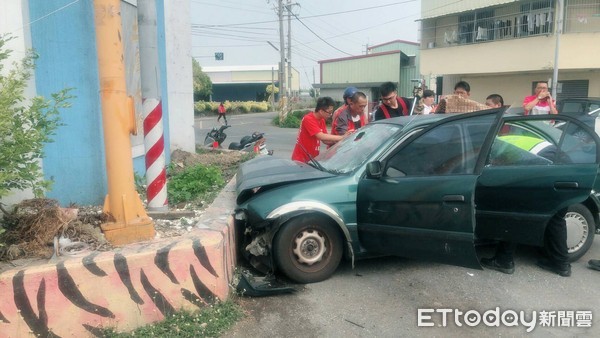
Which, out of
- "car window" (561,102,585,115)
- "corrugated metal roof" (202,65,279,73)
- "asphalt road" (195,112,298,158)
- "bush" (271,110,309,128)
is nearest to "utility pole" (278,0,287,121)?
"bush" (271,110,309,128)

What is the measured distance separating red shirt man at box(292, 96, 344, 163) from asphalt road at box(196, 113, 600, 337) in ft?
6.42

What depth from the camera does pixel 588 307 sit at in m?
4.16

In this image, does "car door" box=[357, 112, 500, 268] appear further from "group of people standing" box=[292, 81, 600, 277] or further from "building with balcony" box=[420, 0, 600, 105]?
"building with balcony" box=[420, 0, 600, 105]

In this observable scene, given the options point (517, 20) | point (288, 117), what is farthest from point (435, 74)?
point (288, 117)

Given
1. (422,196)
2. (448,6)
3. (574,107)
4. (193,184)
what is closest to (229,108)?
(448,6)

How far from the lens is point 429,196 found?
4.24 metres

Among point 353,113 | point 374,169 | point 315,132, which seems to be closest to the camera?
point 374,169

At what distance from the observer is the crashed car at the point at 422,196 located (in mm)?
4234

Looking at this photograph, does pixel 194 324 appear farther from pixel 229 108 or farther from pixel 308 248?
pixel 229 108

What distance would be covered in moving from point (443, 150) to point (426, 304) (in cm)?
137

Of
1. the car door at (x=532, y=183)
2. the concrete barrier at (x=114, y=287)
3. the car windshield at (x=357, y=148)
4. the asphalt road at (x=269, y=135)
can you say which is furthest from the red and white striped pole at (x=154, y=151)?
the asphalt road at (x=269, y=135)

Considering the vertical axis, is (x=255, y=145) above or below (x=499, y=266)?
above

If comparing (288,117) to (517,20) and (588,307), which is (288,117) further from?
(588,307)

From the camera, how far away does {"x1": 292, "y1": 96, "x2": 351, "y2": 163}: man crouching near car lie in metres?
6.44
